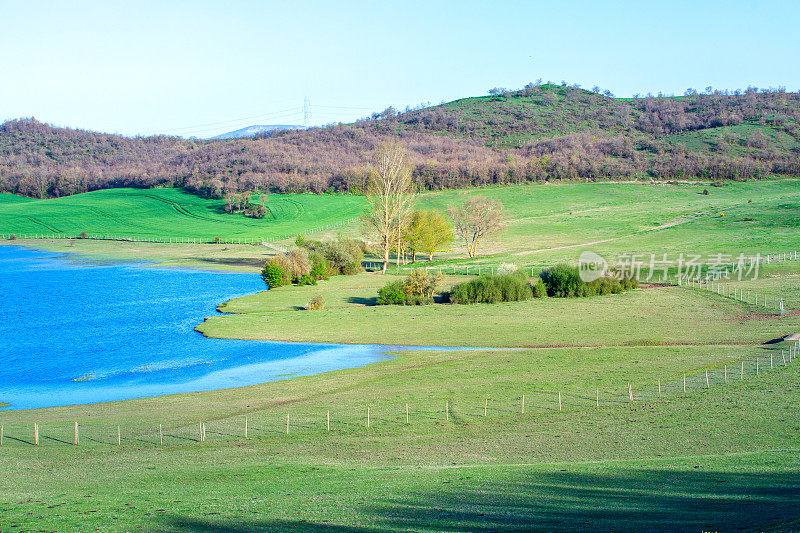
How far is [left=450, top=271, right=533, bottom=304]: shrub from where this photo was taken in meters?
58.8

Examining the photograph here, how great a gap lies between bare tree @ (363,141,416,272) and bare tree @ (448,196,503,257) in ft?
25.6

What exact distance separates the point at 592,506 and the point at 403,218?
245 feet

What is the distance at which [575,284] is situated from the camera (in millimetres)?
60094

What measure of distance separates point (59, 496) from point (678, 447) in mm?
17312

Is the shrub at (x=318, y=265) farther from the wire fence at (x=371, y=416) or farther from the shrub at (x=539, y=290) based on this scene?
the wire fence at (x=371, y=416)

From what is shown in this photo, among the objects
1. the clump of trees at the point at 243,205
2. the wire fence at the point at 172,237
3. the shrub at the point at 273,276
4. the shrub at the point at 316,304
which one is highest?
the clump of trees at the point at 243,205

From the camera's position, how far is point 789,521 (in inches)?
459

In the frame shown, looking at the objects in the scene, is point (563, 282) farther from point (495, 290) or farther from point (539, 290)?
point (495, 290)

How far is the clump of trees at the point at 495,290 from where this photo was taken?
58812mm

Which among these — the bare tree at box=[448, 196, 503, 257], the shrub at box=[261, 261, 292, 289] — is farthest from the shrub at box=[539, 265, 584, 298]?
the bare tree at box=[448, 196, 503, 257]

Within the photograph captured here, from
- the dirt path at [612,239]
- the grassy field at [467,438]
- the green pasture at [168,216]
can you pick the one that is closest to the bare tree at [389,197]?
the dirt path at [612,239]

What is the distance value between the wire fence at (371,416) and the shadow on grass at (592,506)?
28.3 ft

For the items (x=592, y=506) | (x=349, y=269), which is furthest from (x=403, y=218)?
(x=592, y=506)

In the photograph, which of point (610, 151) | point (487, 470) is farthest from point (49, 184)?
point (487, 470)
